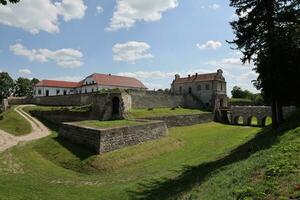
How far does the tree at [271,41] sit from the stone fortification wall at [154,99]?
22.9m

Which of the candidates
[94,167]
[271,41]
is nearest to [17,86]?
[94,167]

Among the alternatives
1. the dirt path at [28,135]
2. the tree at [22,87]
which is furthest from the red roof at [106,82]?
the tree at [22,87]

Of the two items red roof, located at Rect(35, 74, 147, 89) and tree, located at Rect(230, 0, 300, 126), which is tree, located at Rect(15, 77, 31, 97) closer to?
red roof, located at Rect(35, 74, 147, 89)

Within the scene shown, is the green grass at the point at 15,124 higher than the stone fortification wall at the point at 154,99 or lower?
lower

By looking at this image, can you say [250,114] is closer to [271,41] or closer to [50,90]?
[271,41]

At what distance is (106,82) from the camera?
5188cm

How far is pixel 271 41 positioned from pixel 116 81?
40155 millimetres

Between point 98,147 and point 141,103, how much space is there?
Result: 2021 cm

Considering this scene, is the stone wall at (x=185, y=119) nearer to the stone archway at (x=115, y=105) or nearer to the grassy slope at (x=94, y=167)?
the stone archway at (x=115, y=105)

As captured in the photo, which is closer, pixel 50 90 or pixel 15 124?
pixel 15 124

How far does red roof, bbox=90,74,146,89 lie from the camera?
51.7 metres

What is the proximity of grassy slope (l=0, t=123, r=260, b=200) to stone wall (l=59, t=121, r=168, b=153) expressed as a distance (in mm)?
695

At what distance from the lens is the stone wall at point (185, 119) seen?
35.0 metres

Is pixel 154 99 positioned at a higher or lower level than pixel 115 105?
higher
